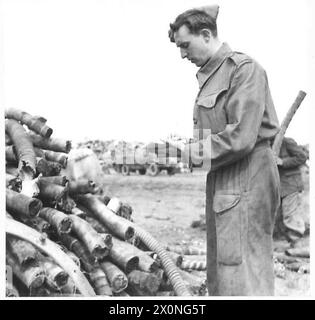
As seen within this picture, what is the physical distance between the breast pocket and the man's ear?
1.00 ft

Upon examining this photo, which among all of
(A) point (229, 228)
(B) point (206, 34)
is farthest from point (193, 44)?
(A) point (229, 228)

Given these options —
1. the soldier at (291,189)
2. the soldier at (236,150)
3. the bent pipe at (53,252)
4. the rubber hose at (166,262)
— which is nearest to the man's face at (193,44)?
the soldier at (236,150)

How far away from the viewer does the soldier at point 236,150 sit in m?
3.47

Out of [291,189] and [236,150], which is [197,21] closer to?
[236,150]

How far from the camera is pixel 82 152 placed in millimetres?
4352

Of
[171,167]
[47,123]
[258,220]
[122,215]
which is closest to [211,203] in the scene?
[258,220]

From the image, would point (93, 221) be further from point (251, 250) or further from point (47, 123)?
point (251, 250)

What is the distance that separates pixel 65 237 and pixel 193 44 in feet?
4.85

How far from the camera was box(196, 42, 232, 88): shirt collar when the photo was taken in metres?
3.62

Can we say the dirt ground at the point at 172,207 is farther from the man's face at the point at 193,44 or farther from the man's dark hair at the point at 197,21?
the man's dark hair at the point at 197,21

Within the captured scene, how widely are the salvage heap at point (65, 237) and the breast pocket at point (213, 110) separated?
41.4 inches

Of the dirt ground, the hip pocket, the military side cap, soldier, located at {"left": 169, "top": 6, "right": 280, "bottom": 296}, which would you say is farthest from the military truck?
the military side cap

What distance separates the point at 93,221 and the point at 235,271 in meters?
1.18

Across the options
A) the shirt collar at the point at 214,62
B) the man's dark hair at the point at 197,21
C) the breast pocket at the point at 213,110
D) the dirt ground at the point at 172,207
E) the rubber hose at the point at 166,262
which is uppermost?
the man's dark hair at the point at 197,21
